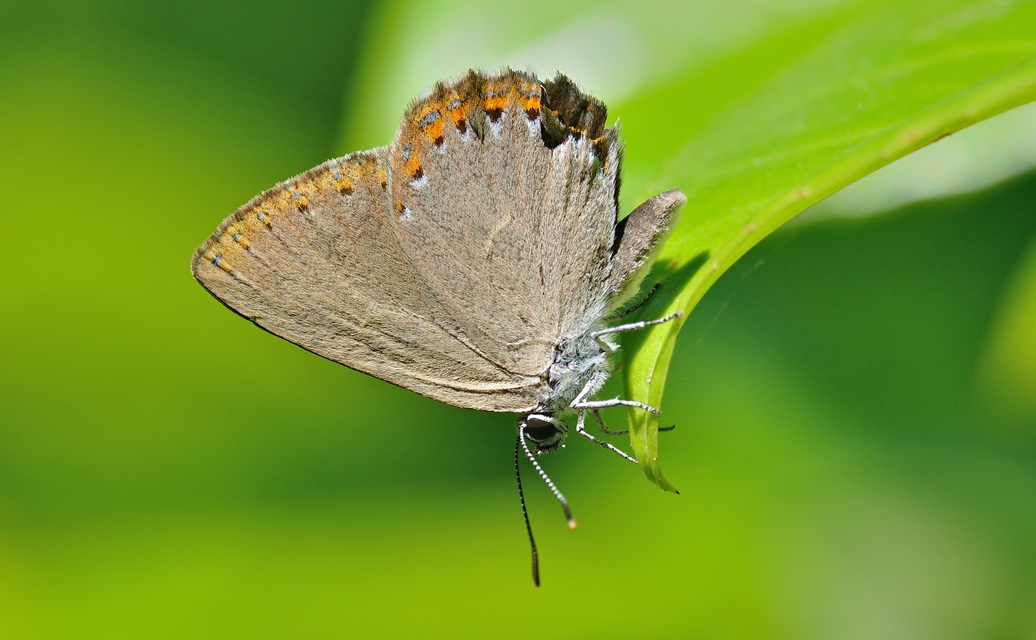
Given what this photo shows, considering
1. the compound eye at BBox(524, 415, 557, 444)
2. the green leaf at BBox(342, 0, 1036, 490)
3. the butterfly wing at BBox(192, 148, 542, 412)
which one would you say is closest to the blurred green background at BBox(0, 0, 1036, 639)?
the green leaf at BBox(342, 0, 1036, 490)

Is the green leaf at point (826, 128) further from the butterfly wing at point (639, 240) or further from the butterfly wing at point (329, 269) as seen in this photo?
the butterfly wing at point (329, 269)

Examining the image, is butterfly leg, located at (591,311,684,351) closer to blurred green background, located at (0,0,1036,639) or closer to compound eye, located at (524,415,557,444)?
compound eye, located at (524,415,557,444)

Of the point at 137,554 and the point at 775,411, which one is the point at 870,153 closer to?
the point at 775,411

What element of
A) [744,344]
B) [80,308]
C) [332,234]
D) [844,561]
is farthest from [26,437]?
[844,561]

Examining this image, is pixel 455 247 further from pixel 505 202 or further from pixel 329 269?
pixel 329 269

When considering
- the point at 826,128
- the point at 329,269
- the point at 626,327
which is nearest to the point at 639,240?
the point at 626,327

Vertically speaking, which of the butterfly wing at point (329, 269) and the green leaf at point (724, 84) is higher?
the green leaf at point (724, 84)

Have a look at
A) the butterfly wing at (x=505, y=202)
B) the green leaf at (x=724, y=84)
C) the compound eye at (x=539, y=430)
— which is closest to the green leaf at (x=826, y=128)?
the green leaf at (x=724, y=84)
